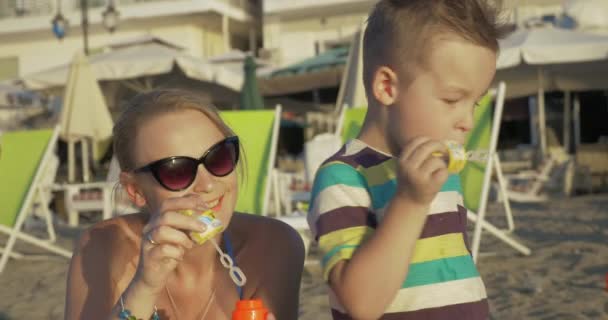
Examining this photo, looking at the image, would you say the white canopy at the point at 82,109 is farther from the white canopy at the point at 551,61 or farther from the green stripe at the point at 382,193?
the green stripe at the point at 382,193

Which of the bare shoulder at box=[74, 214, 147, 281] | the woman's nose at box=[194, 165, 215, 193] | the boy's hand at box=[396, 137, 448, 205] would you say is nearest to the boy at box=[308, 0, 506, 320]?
the boy's hand at box=[396, 137, 448, 205]

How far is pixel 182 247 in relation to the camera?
4.47ft

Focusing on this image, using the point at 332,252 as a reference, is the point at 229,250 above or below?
below

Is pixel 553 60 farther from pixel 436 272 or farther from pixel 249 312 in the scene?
pixel 249 312

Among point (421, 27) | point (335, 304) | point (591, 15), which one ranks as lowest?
point (335, 304)

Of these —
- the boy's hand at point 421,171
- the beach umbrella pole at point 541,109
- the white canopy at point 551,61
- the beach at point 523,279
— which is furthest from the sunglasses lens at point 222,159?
the beach umbrella pole at point 541,109

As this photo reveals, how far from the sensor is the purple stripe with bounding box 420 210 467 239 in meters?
1.46

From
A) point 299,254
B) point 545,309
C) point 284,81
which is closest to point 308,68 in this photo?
point 284,81

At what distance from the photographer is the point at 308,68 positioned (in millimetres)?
13469

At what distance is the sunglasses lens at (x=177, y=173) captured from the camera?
63.7 inches

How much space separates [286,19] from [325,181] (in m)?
22.7

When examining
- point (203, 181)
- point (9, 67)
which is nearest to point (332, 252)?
point (203, 181)

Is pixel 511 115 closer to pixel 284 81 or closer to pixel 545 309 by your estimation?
pixel 284 81

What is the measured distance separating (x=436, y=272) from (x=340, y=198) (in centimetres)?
25
